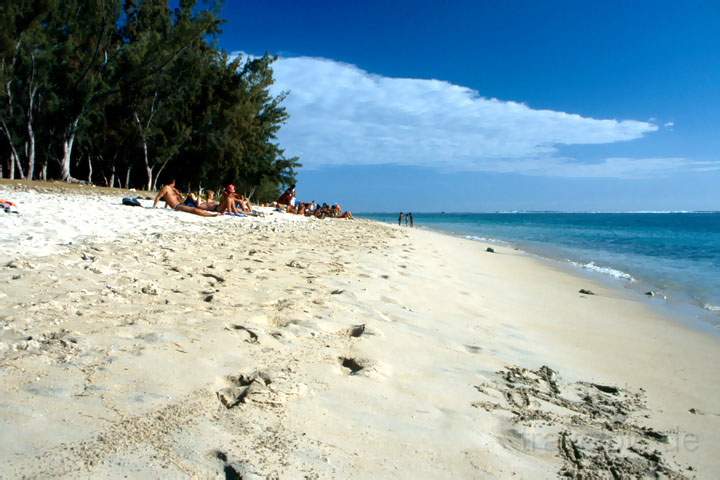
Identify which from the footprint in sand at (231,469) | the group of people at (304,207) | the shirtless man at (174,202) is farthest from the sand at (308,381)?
the group of people at (304,207)

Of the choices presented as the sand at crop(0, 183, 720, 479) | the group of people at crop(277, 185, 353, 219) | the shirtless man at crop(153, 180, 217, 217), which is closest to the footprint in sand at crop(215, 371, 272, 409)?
the sand at crop(0, 183, 720, 479)

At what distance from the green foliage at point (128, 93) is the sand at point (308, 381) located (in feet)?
63.6

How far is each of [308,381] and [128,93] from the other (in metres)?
26.5

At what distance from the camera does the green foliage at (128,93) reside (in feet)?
68.5

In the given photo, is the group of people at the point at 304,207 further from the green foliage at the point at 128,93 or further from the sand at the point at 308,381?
the sand at the point at 308,381

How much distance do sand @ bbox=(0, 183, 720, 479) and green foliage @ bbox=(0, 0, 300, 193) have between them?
19.4 meters

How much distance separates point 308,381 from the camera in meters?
2.80

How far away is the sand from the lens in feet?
6.69

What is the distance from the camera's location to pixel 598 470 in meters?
2.28

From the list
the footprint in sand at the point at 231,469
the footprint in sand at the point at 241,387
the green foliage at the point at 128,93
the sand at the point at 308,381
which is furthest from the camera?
the green foliage at the point at 128,93

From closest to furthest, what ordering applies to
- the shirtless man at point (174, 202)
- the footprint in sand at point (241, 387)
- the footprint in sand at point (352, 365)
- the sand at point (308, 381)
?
the sand at point (308, 381), the footprint in sand at point (241, 387), the footprint in sand at point (352, 365), the shirtless man at point (174, 202)

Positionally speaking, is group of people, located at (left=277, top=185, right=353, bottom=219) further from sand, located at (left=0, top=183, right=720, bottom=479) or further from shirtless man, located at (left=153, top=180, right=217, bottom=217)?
sand, located at (left=0, top=183, right=720, bottom=479)

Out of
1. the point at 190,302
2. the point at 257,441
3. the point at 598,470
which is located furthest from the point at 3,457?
the point at 598,470

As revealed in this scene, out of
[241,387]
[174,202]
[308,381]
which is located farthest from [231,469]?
[174,202]
